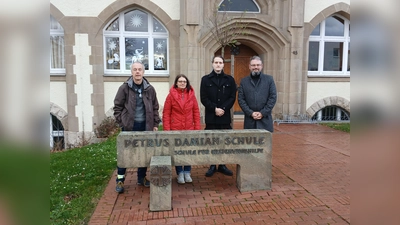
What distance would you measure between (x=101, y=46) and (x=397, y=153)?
10651 mm

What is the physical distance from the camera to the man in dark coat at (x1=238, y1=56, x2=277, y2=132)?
480 centimetres

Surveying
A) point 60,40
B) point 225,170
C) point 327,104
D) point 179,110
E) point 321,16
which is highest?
point 321,16

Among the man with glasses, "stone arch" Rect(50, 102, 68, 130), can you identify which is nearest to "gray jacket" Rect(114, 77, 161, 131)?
the man with glasses

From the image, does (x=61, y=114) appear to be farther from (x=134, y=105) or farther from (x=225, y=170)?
(x=225, y=170)

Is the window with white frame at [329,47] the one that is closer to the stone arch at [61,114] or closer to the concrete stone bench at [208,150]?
the concrete stone bench at [208,150]

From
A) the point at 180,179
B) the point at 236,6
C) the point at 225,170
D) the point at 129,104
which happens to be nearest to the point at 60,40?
the point at 236,6

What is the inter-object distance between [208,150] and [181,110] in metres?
0.81

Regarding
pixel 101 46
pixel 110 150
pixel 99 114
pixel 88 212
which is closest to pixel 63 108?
pixel 99 114

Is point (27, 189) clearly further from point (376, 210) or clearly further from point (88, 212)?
point (88, 212)

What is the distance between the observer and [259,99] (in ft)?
15.9

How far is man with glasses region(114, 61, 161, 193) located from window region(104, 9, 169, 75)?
262 inches

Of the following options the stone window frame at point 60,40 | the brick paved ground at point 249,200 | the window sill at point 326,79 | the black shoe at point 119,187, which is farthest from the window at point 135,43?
the black shoe at point 119,187

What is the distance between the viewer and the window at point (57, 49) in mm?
10391

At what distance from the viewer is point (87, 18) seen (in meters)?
9.99
